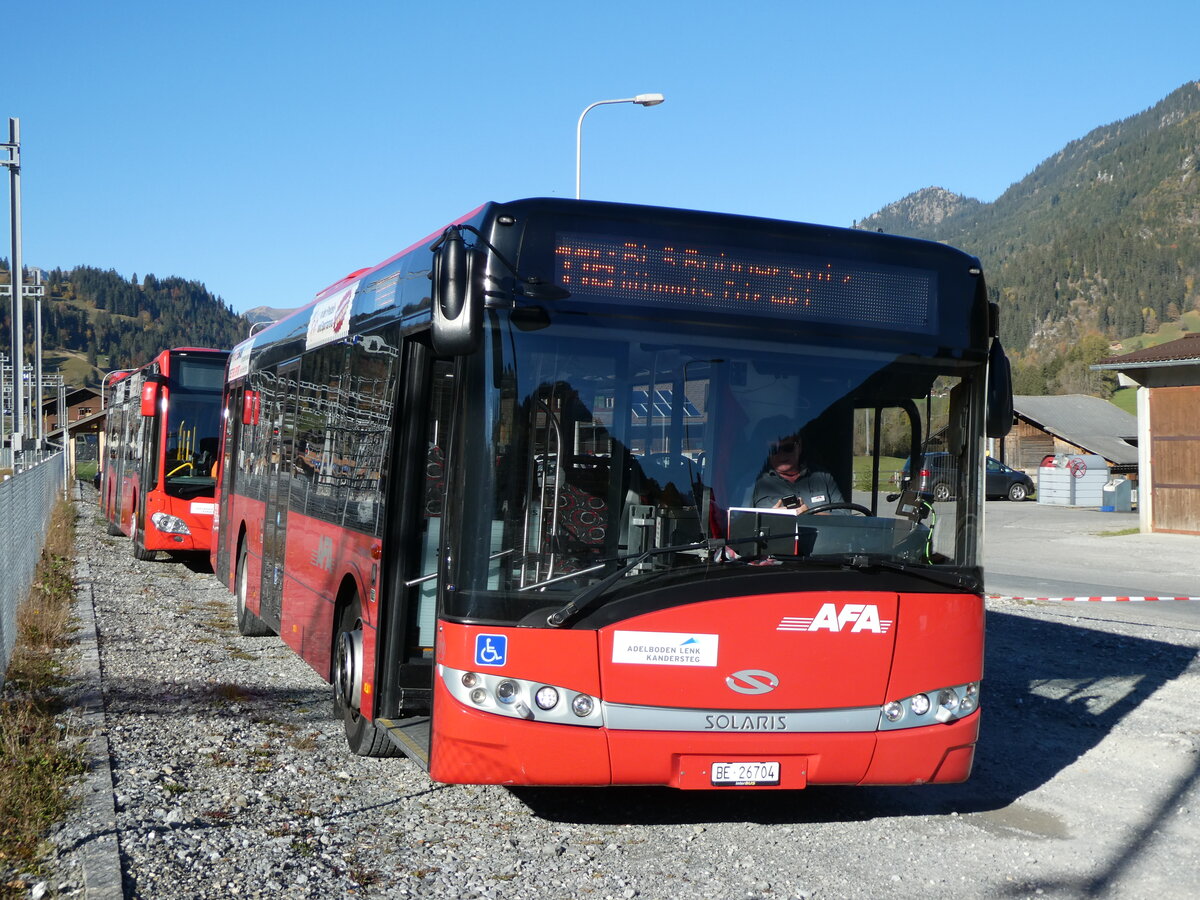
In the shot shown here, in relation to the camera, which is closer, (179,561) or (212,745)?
(212,745)

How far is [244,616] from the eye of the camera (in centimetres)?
1211

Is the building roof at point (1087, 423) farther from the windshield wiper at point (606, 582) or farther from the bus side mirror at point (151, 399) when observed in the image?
the windshield wiper at point (606, 582)

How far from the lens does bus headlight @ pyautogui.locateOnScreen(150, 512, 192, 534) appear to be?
59.2 feet

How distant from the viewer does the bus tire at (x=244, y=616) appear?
1202 cm

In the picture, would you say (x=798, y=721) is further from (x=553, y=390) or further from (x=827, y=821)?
(x=553, y=390)

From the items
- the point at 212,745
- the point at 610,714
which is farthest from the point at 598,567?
the point at 212,745

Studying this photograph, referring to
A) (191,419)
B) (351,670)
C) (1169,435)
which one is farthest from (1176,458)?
(351,670)

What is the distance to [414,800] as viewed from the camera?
6566mm

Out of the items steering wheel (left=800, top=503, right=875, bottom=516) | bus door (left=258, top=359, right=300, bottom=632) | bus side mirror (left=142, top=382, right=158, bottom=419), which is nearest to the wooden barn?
bus side mirror (left=142, top=382, right=158, bottom=419)

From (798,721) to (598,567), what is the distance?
1138 millimetres

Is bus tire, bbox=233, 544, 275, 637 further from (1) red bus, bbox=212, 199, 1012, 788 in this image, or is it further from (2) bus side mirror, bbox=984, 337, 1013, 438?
(2) bus side mirror, bbox=984, 337, 1013, 438

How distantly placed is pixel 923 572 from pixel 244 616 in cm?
790

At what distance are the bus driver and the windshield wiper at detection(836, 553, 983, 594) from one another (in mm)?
318

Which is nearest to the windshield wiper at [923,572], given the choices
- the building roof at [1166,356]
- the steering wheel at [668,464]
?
the steering wheel at [668,464]
